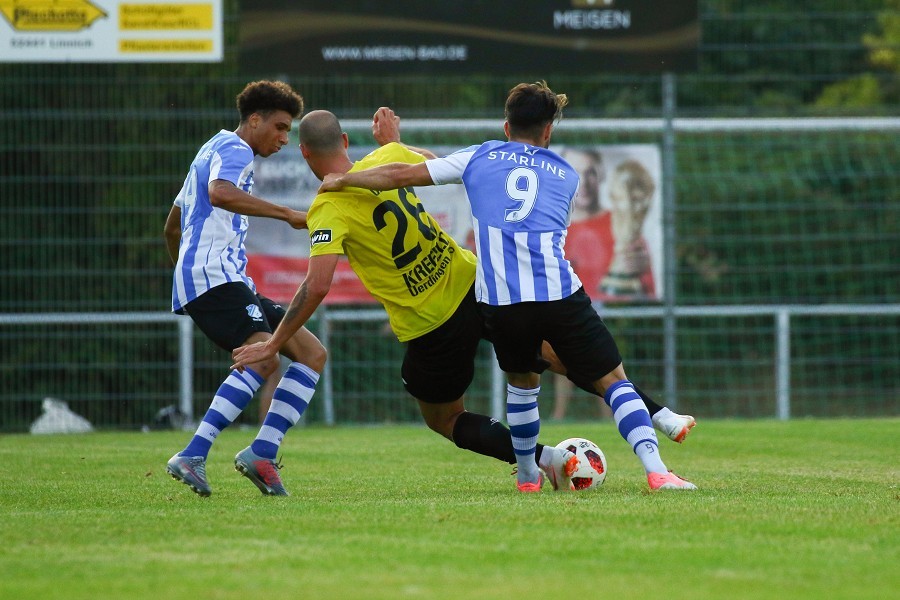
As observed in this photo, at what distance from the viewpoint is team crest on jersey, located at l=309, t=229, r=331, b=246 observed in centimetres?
651

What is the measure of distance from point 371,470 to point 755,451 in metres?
2.99

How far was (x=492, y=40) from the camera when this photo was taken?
13789 mm

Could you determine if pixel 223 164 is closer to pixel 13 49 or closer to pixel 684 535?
pixel 684 535

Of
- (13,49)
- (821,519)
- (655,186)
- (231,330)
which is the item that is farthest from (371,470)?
(13,49)

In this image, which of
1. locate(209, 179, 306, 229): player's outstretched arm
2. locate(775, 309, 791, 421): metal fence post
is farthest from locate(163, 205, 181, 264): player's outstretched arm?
locate(775, 309, 791, 421): metal fence post

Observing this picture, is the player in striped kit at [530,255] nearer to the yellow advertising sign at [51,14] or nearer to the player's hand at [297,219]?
the player's hand at [297,219]

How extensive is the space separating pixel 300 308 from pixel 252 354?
0.34 meters

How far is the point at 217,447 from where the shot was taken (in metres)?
11.0

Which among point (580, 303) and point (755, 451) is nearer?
point (580, 303)

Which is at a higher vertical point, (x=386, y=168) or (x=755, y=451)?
(x=386, y=168)

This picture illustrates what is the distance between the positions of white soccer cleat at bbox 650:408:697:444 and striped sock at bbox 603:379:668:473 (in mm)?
236

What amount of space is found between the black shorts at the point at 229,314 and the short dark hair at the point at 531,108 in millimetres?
1600

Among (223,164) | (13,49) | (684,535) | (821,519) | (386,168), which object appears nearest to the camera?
(684,535)

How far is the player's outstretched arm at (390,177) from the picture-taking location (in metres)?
6.31
